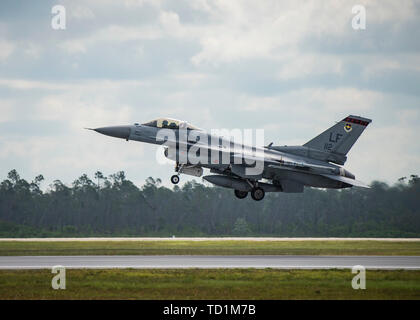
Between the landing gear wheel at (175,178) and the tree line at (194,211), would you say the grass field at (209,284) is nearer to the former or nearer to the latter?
the landing gear wheel at (175,178)

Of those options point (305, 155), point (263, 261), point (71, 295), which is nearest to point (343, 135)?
point (305, 155)

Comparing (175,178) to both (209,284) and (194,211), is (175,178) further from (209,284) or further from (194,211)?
(194,211)

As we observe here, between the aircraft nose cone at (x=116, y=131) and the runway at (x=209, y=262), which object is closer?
the runway at (x=209, y=262)

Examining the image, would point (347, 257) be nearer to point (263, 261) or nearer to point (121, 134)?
point (263, 261)

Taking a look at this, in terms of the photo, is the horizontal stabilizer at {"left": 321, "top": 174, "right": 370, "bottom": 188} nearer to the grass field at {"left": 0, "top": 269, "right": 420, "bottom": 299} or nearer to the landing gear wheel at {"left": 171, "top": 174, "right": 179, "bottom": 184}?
the landing gear wheel at {"left": 171, "top": 174, "right": 179, "bottom": 184}

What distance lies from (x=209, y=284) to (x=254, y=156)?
56.8 ft

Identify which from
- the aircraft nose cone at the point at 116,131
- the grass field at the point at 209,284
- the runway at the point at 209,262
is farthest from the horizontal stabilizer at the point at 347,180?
the grass field at the point at 209,284

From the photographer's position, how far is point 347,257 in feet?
123

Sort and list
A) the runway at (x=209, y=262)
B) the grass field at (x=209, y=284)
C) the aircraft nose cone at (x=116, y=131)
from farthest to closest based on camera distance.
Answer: the aircraft nose cone at (x=116, y=131), the runway at (x=209, y=262), the grass field at (x=209, y=284)

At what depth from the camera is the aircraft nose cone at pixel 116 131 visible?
42312 mm

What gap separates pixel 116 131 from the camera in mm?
42344

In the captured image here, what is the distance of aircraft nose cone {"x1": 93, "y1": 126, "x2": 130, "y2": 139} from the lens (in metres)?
42.3

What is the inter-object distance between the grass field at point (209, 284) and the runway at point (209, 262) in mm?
1929

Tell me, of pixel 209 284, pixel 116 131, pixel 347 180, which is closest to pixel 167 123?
pixel 116 131
